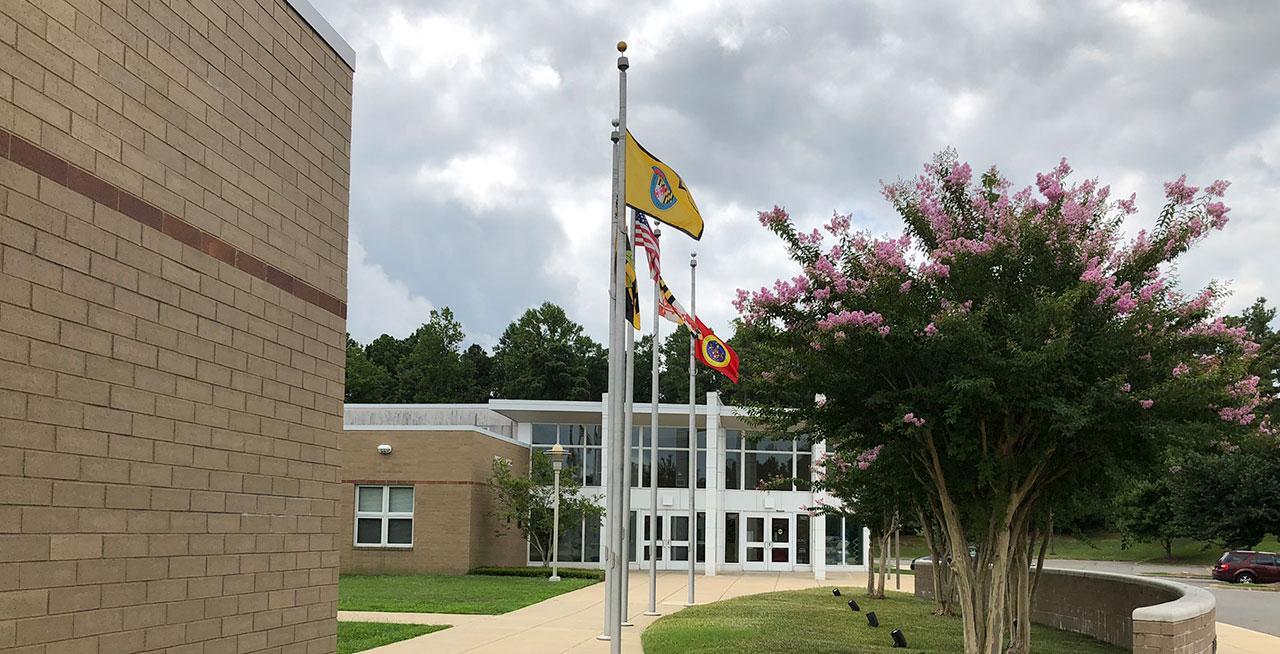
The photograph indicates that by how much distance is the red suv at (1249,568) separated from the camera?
3903 centimetres

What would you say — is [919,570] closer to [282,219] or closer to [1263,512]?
[282,219]

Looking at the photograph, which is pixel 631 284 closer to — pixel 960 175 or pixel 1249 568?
pixel 960 175

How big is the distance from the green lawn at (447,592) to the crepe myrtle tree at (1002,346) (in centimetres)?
1095

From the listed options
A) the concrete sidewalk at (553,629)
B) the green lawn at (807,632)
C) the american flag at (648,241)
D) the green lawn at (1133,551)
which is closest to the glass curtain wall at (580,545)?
the concrete sidewalk at (553,629)

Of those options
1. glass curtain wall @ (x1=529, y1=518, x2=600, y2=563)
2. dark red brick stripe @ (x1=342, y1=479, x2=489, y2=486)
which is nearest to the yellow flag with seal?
dark red brick stripe @ (x1=342, y1=479, x2=489, y2=486)

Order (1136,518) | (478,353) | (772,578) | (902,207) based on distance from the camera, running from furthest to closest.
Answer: (478,353) < (1136,518) < (772,578) < (902,207)

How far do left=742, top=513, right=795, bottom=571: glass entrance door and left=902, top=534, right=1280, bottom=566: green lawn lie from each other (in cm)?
1947

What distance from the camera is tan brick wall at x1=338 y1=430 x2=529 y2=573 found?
3622 cm

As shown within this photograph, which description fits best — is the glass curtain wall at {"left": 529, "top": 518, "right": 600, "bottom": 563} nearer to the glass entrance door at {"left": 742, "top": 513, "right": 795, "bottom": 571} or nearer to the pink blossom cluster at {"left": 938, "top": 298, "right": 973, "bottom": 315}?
the glass entrance door at {"left": 742, "top": 513, "right": 795, "bottom": 571}

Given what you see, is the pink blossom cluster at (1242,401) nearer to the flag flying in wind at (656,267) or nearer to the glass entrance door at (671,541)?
the flag flying in wind at (656,267)

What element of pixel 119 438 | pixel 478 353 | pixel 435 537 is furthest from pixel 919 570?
pixel 478 353

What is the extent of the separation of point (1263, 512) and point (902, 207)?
44.6 meters

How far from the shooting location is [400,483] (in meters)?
36.9

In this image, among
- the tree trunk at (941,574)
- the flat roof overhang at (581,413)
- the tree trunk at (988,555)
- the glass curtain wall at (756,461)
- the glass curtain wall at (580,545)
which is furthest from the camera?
the glass curtain wall at (756,461)
